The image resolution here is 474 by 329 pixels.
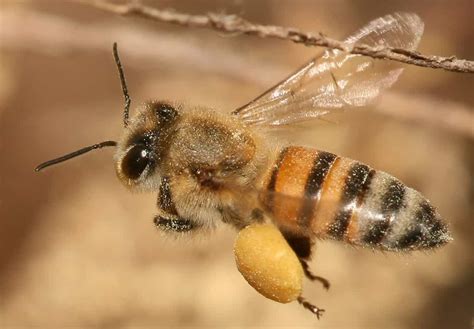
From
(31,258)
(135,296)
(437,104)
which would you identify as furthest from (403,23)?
(31,258)

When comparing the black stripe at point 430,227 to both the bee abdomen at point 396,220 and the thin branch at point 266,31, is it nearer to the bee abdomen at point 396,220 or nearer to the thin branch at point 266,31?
the bee abdomen at point 396,220

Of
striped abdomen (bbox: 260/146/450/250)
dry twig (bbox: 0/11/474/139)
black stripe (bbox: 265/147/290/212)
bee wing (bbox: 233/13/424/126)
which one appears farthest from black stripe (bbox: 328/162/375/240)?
dry twig (bbox: 0/11/474/139)

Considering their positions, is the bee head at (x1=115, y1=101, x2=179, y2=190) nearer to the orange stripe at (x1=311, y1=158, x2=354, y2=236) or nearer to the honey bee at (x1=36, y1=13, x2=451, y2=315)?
the honey bee at (x1=36, y1=13, x2=451, y2=315)

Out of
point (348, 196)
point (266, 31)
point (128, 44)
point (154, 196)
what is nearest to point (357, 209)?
point (348, 196)

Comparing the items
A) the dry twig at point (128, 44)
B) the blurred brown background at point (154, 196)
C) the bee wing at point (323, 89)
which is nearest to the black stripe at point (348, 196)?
the bee wing at point (323, 89)

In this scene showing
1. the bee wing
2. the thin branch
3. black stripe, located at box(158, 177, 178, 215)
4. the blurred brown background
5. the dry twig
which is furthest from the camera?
the dry twig

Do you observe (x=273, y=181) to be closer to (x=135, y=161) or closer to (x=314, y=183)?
(x=314, y=183)
